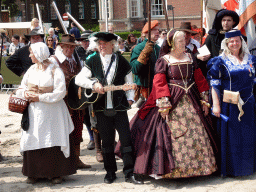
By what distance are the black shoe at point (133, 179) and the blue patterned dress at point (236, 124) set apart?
1.00 meters

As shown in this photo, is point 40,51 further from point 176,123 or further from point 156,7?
point 156,7

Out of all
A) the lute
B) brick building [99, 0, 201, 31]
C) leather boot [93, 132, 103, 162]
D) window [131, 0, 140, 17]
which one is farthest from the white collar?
window [131, 0, 140, 17]

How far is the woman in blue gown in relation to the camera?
480 centimetres

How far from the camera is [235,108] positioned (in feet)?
15.9

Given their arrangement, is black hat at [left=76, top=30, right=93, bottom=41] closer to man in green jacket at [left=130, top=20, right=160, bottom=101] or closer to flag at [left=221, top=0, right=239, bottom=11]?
man in green jacket at [left=130, top=20, right=160, bottom=101]

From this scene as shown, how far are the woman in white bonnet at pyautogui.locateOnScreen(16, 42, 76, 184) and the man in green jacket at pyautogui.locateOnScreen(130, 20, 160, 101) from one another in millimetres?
1045

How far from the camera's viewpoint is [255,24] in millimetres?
5945

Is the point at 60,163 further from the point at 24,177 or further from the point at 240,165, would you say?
the point at 240,165

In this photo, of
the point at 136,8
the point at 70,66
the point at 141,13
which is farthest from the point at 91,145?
the point at 136,8

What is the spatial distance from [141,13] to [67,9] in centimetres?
1418

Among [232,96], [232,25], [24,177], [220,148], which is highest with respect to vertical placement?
[232,25]

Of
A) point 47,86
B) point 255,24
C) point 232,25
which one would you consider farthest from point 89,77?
point 255,24

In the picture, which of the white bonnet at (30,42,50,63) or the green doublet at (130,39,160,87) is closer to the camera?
the white bonnet at (30,42,50,63)

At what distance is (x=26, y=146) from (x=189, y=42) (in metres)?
2.69
